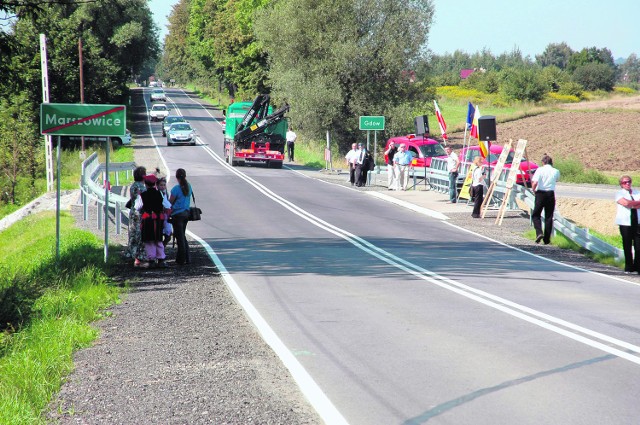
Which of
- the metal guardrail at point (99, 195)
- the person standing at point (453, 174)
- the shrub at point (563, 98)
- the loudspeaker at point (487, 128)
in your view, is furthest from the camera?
the shrub at point (563, 98)

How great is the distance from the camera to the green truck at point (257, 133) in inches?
1778

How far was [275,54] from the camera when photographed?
2223 inches

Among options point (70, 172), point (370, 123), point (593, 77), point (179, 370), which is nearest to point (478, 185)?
point (370, 123)

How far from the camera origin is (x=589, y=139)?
60.9m

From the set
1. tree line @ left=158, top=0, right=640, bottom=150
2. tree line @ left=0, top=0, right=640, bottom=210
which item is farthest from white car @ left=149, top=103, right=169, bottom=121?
tree line @ left=158, top=0, right=640, bottom=150

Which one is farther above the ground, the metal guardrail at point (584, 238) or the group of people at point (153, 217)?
the group of people at point (153, 217)

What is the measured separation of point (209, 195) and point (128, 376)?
24.3 m

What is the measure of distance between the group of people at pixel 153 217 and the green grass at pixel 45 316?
84 centimetres

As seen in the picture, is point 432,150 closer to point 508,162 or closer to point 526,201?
point 508,162

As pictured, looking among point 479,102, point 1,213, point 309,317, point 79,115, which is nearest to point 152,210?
point 79,115

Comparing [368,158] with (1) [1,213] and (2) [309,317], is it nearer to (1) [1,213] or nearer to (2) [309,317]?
(1) [1,213]

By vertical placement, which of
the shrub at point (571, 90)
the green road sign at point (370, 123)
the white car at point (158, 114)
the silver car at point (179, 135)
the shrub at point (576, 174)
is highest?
the shrub at point (571, 90)

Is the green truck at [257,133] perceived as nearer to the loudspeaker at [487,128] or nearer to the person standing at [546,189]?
the loudspeaker at [487,128]

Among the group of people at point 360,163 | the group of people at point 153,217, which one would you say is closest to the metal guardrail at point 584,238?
the group of people at point 153,217
